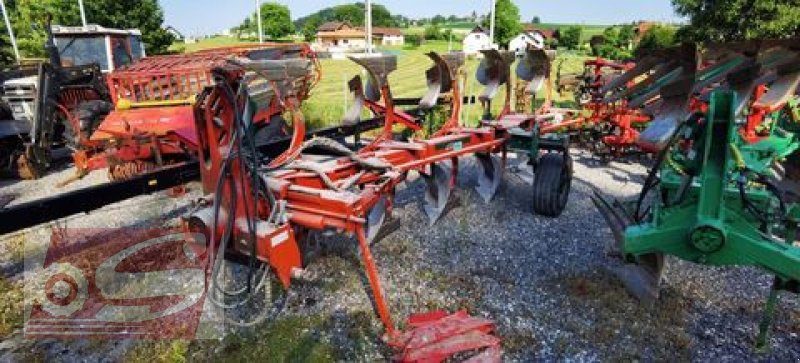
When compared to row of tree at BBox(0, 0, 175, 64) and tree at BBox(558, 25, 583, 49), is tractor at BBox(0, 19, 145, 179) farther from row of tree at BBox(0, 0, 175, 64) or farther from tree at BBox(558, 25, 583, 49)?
tree at BBox(558, 25, 583, 49)

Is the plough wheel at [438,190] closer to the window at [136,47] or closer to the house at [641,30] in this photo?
the window at [136,47]

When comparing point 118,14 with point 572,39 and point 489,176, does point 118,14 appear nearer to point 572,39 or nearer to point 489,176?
point 489,176

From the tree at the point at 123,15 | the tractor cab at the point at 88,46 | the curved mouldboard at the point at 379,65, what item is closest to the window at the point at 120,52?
the tractor cab at the point at 88,46

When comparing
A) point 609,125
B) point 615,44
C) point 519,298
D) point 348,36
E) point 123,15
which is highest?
point 348,36

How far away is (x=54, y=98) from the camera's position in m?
7.91

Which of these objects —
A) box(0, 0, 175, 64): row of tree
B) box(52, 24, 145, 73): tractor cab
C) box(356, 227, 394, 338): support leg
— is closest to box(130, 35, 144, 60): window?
box(52, 24, 145, 73): tractor cab

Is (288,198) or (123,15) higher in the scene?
(123,15)

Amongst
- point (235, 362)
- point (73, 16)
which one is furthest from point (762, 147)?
point (73, 16)

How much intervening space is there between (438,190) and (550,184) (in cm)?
131

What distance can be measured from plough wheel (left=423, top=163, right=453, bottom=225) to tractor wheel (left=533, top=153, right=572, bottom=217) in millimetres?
1046

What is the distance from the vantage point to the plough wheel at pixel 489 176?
20.8ft

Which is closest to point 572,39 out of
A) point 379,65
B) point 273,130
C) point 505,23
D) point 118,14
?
point 505,23

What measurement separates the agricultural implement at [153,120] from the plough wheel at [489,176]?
8.83ft

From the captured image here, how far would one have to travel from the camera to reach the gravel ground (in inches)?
135
